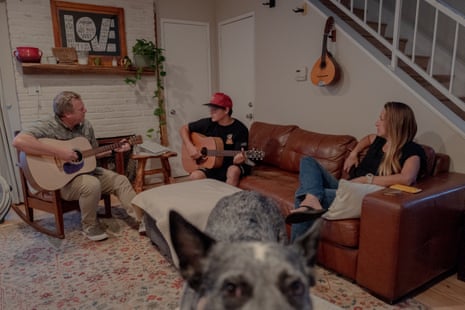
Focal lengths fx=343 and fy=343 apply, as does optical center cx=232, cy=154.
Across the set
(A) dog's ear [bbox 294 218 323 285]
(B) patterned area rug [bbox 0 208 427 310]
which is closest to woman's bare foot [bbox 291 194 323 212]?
(B) patterned area rug [bbox 0 208 427 310]

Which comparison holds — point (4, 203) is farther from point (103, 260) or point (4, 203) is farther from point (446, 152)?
point (446, 152)

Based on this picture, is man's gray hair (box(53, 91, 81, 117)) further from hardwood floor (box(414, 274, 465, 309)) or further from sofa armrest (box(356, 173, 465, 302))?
hardwood floor (box(414, 274, 465, 309))

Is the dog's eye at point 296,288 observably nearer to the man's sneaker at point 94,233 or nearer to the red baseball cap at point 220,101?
the man's sneaker at point 94,233

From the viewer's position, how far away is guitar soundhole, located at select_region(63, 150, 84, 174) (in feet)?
9.02

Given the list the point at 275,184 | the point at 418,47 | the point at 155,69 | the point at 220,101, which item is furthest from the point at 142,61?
the point at 418,47

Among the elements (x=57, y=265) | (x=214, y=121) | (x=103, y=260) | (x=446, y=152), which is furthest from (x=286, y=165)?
(x=57, y=265)

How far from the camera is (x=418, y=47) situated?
11.4 ft

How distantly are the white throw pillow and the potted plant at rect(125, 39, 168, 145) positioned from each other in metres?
3.09

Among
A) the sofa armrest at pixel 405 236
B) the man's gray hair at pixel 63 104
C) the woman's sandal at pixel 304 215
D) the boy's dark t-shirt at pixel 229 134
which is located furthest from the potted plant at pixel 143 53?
the sofa armrest at pixel 405 236

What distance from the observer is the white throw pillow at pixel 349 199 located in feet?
6.56

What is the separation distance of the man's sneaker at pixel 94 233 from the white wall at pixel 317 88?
2.23m

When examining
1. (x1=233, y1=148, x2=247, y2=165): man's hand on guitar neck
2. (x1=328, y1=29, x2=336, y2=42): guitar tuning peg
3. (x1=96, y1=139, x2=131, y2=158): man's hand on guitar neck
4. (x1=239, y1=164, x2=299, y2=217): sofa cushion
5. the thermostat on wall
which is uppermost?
(x1=328, y1=29, x2=336, y2=42): guitar tuning peg

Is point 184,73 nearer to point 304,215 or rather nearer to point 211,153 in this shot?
point 211,153

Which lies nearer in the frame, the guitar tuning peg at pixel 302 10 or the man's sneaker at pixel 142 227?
the man's sneaker at pixel 142 227
